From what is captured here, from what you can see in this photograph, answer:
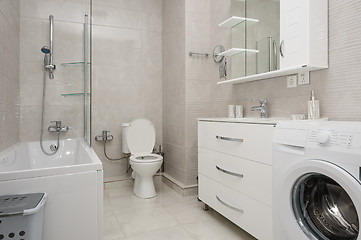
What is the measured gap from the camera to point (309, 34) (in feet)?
5.12

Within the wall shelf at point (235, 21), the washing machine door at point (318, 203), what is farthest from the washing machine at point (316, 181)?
the wall shelf at point (235, 21)

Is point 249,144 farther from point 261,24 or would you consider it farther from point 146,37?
point 146,37

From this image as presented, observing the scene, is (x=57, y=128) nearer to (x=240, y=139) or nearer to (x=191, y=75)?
(x=191, y=75)

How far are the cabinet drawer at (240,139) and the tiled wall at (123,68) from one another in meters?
1.28

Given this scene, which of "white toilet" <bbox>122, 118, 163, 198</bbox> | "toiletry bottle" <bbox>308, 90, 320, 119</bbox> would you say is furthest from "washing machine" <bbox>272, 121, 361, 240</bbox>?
"white toilet" <bbox>122, 118, 163, 198</bbox>

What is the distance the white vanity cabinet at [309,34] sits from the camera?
5.11ft

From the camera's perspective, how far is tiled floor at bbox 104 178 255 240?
187 centimetres

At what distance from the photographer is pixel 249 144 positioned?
165 centimetres

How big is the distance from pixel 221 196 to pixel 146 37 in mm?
2246

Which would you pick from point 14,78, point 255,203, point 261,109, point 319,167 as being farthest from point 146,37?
point 319,167

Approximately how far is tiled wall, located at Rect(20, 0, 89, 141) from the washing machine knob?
8.34 ft

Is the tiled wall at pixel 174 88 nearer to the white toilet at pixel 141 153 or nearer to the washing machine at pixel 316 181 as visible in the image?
the white toilet at pixel 141 153

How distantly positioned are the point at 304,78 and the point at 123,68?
2137mm

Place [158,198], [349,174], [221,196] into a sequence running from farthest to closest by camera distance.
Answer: [158,198] → [221,196] → [349,174]
